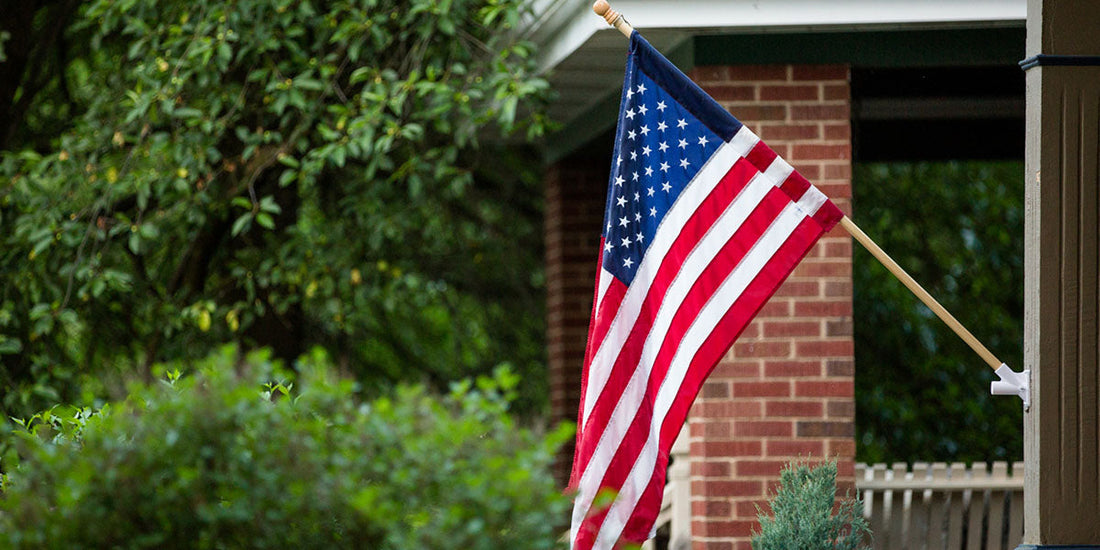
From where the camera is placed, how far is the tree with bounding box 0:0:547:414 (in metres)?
7.08

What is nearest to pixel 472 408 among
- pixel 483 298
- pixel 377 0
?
pixel 377 0

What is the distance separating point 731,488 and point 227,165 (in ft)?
11.7

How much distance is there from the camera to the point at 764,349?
20.0 feet

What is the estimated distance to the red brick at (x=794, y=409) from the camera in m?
6.07

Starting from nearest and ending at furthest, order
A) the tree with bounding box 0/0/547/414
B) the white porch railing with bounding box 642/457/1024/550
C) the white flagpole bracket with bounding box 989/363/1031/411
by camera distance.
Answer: the white flagpole bracket with bounding box 989/363/1031/411 → the white porch railing with bounding box 642/457/1024/550 → the tree with bounding box 0/0/547/414

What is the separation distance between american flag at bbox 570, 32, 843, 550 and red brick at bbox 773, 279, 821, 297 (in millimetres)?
1178

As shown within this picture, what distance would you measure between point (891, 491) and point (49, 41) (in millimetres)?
6111

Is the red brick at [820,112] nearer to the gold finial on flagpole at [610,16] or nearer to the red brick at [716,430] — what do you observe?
the gold finial on flagpole at [610,16]

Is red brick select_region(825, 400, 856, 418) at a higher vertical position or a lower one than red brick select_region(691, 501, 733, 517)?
higher

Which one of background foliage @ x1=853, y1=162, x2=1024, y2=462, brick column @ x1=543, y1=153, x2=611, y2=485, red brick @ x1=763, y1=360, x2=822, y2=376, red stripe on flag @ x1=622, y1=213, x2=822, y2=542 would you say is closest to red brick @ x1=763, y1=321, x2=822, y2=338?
red brick @ x1=763, y1=360, x2=822, y2=376

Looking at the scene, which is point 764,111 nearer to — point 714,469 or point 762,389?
point 762,389

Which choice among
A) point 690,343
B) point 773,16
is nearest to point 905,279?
point 690,343

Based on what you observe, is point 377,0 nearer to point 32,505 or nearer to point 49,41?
point 49,41

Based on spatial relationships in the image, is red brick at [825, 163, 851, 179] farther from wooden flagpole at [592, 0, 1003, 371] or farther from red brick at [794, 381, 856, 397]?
wooden flagpole at [592, 0, 1003, 371]
